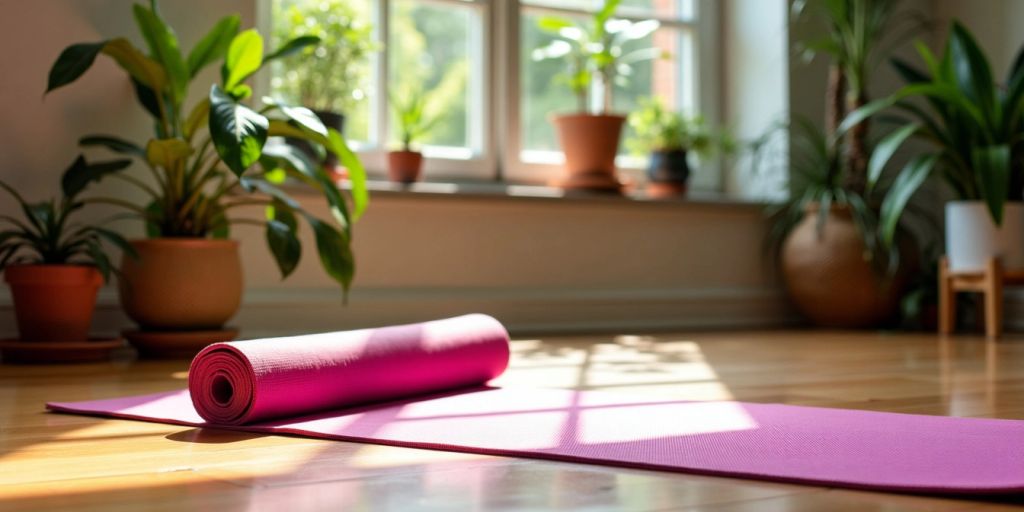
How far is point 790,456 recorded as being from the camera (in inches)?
49.5

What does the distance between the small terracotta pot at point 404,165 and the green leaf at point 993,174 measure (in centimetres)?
180

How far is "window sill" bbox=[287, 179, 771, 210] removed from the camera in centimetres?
369

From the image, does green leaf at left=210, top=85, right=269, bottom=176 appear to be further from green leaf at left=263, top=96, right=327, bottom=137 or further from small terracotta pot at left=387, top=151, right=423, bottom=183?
small terracotta pot at left=387, top=151, right=423, bottom=183

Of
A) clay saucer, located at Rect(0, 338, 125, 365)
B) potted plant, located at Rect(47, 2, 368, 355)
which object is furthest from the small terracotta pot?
clay saucer, located at Rect(0, 338, 125, 365)

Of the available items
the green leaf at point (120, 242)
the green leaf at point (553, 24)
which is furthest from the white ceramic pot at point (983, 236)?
the green leaf at point (120, 242)

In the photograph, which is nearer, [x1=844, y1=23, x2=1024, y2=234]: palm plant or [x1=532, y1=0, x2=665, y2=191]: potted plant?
[x1=844, y1=23, x2=1024, y2=234]: palm plant

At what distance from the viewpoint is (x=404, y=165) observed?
379cm

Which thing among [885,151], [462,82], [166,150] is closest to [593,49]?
[462,82]

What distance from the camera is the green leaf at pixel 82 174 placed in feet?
8.96

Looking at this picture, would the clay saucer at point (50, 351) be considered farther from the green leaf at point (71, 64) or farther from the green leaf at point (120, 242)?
the green leaf at point (71, 64)

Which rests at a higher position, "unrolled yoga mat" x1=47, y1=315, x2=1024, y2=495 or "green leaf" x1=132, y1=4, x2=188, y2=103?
"green leaf" x1=132, y1=4, x2=188, y2=103

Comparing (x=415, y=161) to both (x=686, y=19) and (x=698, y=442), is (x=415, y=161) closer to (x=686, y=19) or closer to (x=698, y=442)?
(x=686, y=19)

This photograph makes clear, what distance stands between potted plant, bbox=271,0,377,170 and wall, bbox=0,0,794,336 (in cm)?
28

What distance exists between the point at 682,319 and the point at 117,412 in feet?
9.52
